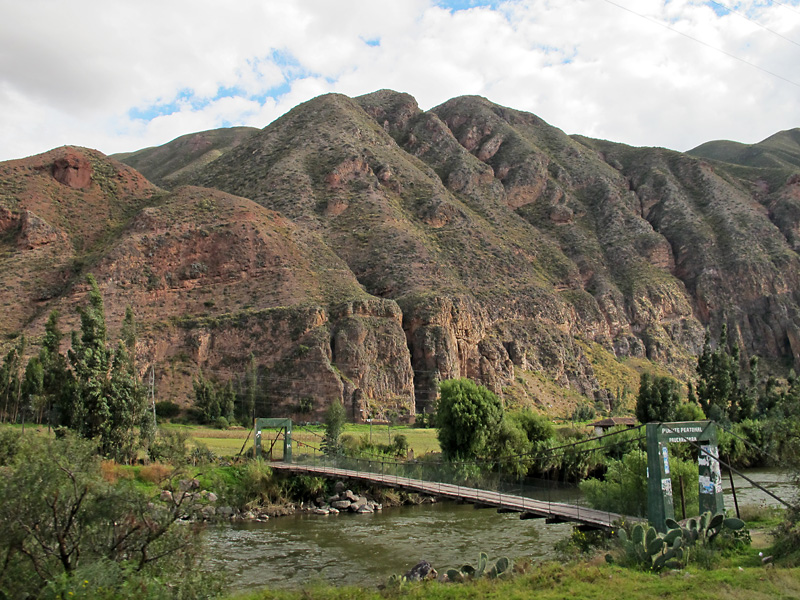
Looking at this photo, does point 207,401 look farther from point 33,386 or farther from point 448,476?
point 448,476

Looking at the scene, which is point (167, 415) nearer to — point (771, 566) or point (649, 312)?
point (771, 566)

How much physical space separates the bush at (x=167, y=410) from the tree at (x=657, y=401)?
136ft

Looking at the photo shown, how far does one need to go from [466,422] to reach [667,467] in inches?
888

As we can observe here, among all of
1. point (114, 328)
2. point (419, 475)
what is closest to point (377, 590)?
point (419, 475)

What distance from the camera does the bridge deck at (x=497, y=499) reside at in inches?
864

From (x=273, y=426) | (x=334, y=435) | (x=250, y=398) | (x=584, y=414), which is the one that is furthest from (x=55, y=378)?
(x=584, y=414)

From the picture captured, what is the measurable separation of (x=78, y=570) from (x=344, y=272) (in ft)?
229

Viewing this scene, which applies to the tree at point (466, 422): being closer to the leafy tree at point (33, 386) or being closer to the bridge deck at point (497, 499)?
the bridge deck at point (497, 499)

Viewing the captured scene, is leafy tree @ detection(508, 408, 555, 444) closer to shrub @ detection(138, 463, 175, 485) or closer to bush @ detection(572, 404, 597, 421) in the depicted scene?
shrub @ detection(138, 463, 175, 485)

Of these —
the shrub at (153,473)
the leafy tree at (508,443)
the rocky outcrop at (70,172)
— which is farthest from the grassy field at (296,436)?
the rocky outcrop at (70,172)

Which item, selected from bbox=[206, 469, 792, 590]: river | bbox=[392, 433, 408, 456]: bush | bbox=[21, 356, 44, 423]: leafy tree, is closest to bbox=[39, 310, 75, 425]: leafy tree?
bbox=[21, 356, 44, 423]: leafy tree

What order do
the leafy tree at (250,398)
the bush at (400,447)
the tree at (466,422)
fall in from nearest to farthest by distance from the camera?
the tree at (466,422)
the bush at (400,447)
the leafy tree at (250,398)

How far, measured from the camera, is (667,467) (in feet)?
66.4

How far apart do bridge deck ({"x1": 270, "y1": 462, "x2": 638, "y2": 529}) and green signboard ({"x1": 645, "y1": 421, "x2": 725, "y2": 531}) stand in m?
1.32
